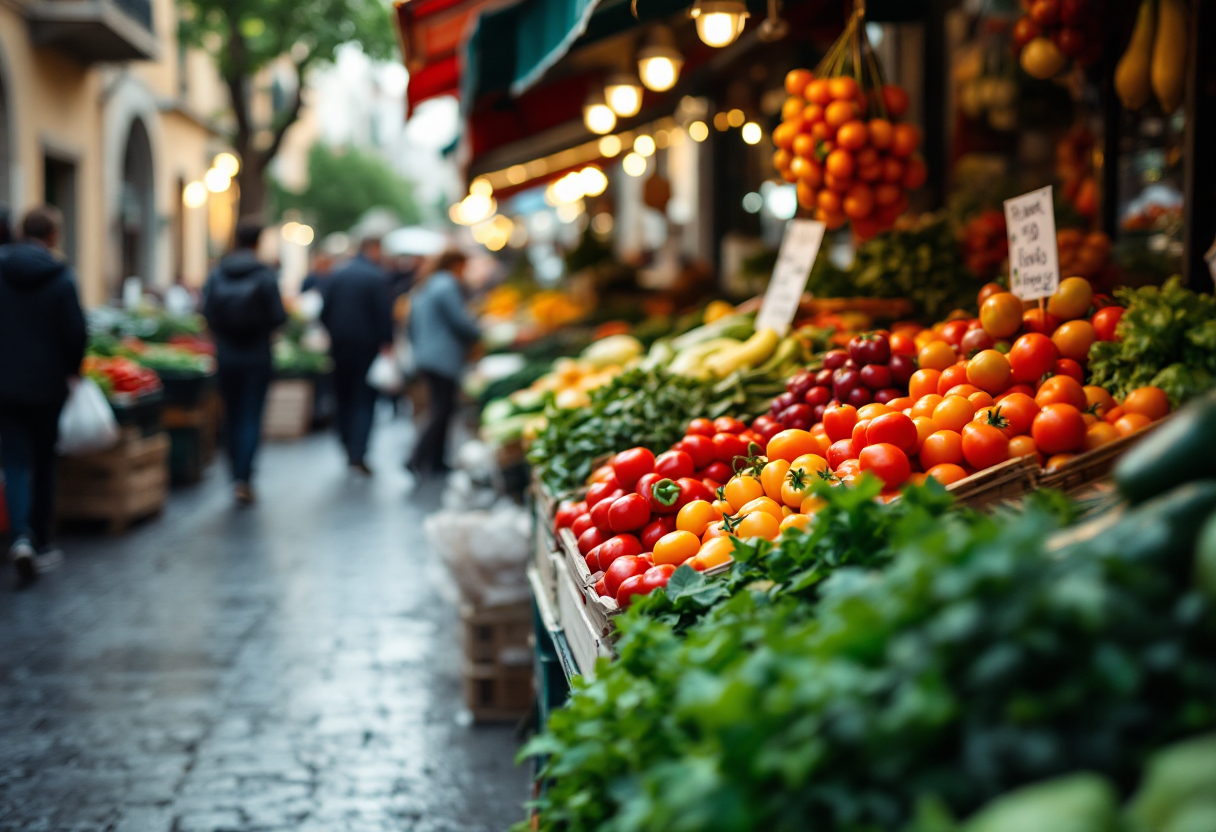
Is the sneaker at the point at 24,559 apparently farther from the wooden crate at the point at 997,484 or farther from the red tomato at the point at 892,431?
the wooden crate at the point at 997,484

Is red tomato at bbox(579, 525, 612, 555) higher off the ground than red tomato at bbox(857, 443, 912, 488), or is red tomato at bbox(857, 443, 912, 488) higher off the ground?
red tomato at bbox(857, 443, 912, 488)

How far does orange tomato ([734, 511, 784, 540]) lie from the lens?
2.68 metres

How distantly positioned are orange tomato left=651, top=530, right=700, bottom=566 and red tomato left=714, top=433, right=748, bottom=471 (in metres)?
0.64

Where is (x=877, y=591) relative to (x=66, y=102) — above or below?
Result: below

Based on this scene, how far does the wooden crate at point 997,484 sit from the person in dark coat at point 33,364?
5908mm

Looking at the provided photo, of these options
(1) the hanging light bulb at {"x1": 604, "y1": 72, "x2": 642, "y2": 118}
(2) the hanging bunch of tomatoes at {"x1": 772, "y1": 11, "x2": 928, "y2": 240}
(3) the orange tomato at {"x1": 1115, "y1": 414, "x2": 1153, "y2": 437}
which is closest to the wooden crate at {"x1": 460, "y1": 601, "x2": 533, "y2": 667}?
(2) the hanging bunch of tomatoes at {"x1": 772, "y1": 11, "x2": 928, "y2": 240}

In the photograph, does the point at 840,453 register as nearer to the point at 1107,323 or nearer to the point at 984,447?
the point at 984,447

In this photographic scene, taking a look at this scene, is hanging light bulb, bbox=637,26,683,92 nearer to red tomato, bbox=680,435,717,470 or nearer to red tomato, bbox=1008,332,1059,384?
red tomato, bbox=680,435,717,470

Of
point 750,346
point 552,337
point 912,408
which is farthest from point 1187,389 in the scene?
point 552,337

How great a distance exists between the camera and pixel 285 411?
1412 centimetres

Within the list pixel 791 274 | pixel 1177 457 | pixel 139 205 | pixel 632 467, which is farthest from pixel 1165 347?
pixel 139 205

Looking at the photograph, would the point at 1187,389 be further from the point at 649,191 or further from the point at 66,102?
the point at 66,102

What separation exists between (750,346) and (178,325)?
9.72m

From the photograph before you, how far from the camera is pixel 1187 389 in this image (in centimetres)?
256
